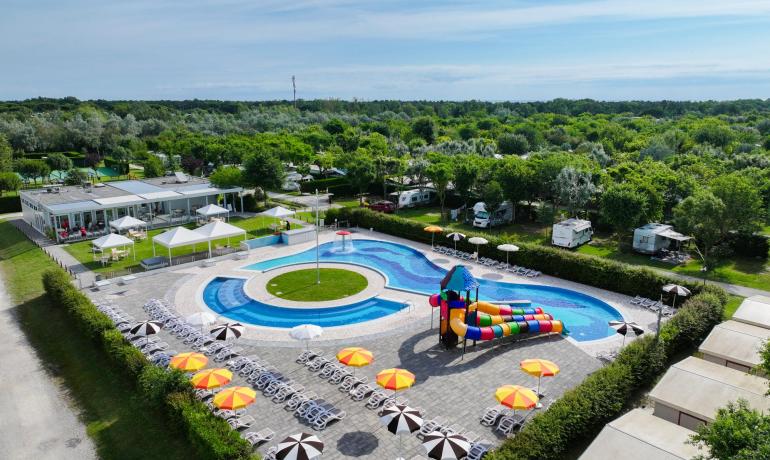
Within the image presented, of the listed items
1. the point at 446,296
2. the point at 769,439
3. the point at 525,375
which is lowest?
the point at 525,375

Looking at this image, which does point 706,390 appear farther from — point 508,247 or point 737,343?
point 508,247

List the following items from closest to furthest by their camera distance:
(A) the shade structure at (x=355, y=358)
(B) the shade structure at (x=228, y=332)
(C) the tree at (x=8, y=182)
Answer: (A) the shade structure at (x=355, y=358) → (B) the shade structure at (x=228, y=332) → (C) the tree at (x=8, y=182)

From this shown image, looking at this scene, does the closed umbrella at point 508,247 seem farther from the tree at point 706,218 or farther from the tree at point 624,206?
the tree at point 706,218

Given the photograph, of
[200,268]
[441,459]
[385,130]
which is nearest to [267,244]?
[200,268]

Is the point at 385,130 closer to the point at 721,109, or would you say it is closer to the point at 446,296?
the point at 446,296

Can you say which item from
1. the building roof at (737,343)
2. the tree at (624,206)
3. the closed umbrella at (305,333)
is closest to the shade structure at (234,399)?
the closed umbrella at (305,333)

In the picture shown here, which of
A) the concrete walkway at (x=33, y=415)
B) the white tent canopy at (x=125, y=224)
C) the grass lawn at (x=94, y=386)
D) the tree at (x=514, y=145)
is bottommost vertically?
the concrete walkway at (x=33, y=415)
